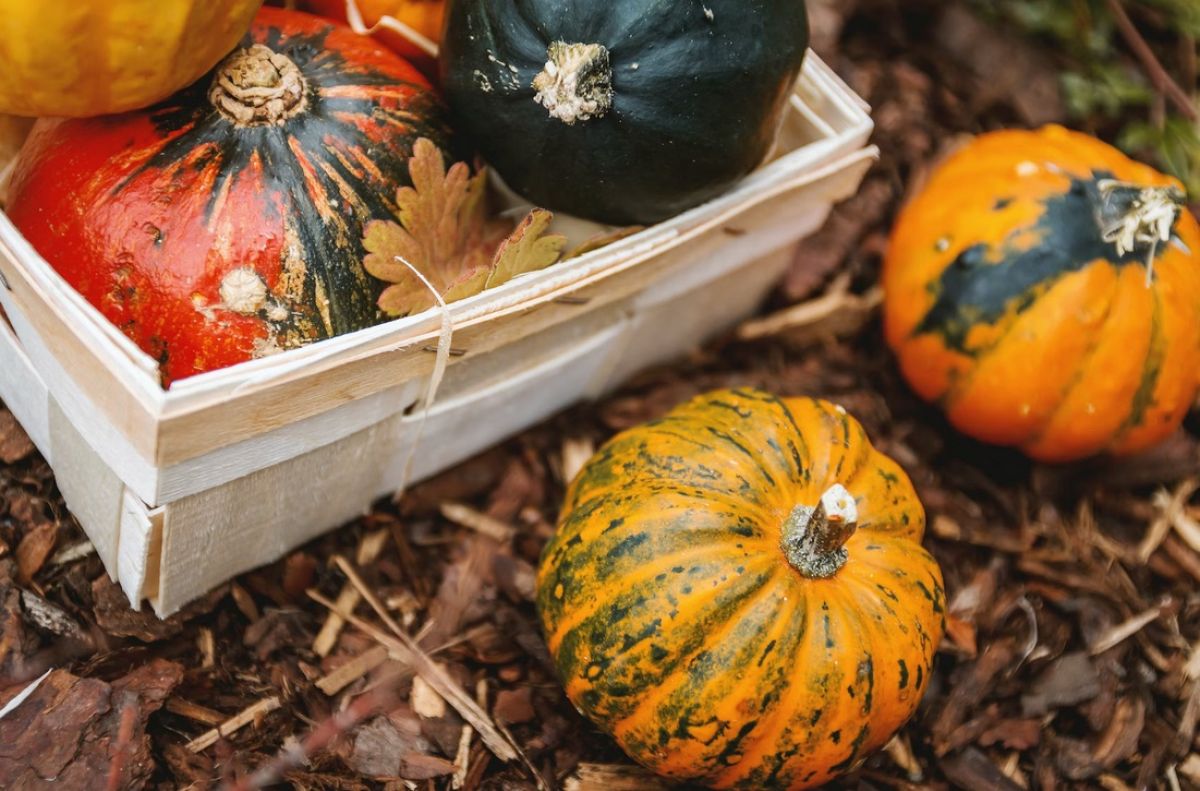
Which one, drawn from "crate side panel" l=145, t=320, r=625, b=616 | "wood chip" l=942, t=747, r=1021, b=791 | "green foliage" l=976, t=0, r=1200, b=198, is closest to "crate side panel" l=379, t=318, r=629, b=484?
"crate side panel" l=145, t=320, r=625, b=616

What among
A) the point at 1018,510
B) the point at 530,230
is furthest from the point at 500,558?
the point at 1018,510

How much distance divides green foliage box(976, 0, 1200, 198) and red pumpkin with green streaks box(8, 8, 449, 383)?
176 cm

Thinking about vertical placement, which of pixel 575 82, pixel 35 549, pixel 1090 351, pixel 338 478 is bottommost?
pixel 35 549

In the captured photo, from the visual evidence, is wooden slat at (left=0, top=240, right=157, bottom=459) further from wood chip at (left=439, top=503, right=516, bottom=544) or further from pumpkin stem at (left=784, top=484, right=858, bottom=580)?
pumpkin stem at (left=784, top=484, right=858, bottom=580)

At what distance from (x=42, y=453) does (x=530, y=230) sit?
881 mm

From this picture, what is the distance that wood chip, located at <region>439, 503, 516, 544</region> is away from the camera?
201 centimetres

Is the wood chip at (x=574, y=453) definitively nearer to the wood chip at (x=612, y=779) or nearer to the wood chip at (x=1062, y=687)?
the wood chip at (x=612, y=779)

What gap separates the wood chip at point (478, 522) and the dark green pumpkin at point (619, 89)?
0.60 meters

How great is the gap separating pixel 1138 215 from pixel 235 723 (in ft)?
5.68

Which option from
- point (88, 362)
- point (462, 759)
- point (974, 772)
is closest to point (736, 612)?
point (462, 759)

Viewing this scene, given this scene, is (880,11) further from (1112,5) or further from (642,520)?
(642,520)

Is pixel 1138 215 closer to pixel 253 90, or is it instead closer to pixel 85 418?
pixel 253 90

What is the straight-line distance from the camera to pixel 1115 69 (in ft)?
8.77

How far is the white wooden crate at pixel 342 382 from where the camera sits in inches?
54.3
